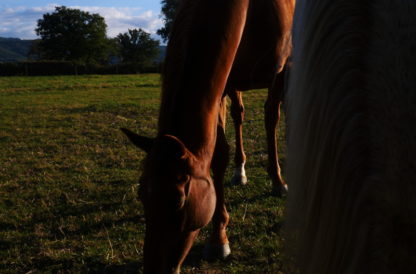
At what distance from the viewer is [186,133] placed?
6.42 feet

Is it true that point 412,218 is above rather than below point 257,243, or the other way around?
above

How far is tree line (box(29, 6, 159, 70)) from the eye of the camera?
54797 mm

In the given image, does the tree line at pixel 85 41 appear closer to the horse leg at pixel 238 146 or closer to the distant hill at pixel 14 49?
the horse leg at pixel 238 146

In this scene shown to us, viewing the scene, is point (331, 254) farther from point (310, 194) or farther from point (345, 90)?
point (345, 90)

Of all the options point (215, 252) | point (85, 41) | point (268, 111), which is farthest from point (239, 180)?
point (85, 41)

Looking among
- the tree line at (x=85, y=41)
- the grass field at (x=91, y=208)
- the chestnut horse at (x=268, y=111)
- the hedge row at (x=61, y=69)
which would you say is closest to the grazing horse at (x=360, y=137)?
the grass field at (x=91, y=208)

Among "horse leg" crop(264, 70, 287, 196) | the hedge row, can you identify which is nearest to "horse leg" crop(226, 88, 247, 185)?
"horse leg" crop(264, 70, 287, 196)

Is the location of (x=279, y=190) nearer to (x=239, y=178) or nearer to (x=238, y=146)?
(x=239, y=178)

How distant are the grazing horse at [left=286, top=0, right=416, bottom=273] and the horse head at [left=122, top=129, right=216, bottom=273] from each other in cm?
103

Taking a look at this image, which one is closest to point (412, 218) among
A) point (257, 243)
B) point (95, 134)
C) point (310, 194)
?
point (310, 194)

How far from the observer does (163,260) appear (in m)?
1.74

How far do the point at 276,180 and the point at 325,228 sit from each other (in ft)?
10.8

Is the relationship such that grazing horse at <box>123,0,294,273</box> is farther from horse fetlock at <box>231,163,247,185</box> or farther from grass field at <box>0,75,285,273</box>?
horse fetlock at <box>231,163,247,185</box>

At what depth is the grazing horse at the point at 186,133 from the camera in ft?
5.58
